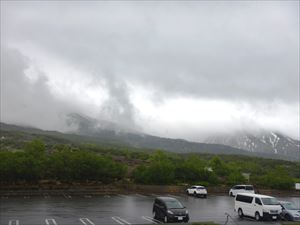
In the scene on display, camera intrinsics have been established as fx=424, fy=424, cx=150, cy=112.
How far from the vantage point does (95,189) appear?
50.5 meters

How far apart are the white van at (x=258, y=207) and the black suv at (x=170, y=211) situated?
5.02 metres

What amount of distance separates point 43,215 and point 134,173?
30.3 metres

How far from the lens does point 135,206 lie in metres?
36.1

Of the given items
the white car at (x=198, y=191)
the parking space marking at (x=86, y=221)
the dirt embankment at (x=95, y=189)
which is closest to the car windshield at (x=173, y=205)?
the parking space marking at (x=86, y=221)

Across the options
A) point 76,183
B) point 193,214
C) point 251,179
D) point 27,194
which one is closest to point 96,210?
point 193,214

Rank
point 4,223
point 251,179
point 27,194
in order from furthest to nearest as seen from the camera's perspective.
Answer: point 251,179 < point 27,194 < point 4,223

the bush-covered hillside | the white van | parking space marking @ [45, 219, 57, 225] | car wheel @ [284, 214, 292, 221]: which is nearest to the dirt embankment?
the bush-covered hillside

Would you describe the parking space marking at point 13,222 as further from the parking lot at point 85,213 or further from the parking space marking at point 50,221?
the parking space marking at point 50,221

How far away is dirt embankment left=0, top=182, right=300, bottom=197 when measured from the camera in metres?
46.9

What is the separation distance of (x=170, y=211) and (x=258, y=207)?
20.2ft

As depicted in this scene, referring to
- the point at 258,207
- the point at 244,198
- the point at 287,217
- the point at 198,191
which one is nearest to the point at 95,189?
the point at 198,191

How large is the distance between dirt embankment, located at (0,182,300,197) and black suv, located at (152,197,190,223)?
21.9 metres

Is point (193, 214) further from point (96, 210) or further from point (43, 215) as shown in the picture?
point (43, 215)

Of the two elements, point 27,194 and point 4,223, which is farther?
point 27,194
